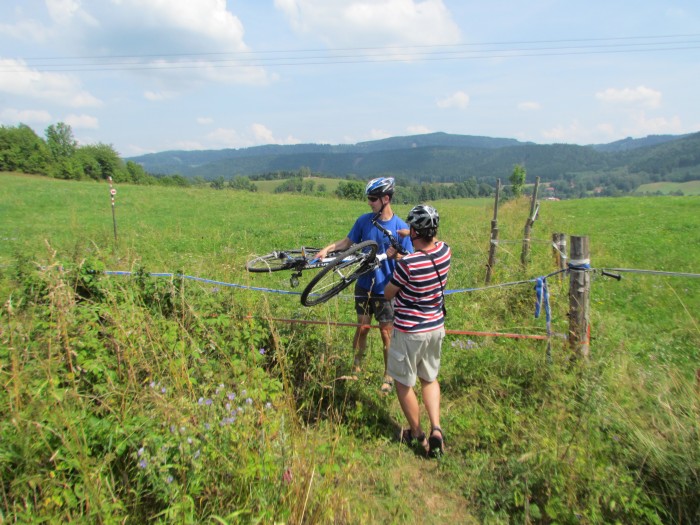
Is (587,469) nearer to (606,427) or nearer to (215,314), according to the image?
(606,427)

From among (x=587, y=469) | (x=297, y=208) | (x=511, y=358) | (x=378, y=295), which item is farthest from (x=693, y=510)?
(x=297, y=208)

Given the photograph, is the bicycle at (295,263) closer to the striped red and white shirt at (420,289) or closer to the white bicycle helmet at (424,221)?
the striped red and white shirt at (420,289)

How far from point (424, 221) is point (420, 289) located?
557mm

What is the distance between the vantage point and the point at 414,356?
340cm

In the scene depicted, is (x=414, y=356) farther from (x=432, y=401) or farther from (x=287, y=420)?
(x=287, y=420)

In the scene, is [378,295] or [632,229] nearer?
[378,295]

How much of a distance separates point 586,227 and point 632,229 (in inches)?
69.5

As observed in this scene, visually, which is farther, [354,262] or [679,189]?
[679,189]

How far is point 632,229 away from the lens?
16.8 metres

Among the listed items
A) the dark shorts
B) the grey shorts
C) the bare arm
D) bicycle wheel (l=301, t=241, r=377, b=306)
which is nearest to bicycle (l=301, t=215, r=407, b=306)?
bicycle wheel (l=301, t=241, r=377, b=306)

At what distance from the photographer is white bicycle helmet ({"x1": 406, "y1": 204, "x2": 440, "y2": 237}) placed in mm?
3217

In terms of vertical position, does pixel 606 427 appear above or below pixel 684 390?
below

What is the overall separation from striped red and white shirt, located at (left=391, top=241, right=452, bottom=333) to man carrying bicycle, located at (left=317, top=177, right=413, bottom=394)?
0.75 metres

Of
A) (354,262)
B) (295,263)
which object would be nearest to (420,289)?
(354,262)
